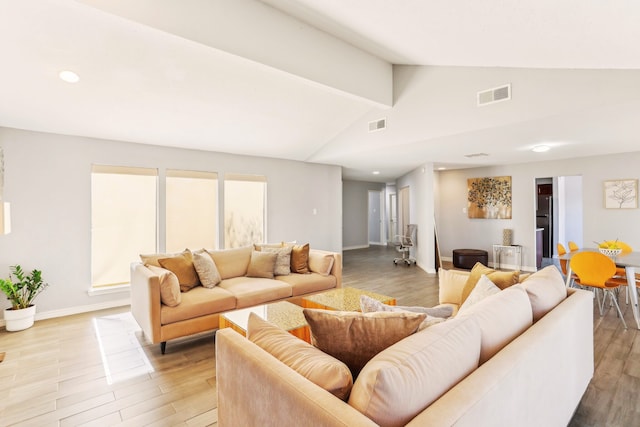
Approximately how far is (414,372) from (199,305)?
8.25 feet

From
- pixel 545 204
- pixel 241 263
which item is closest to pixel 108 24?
pixel 241 263

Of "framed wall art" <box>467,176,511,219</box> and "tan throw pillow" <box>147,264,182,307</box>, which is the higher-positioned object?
"framed wall art" <box>467,176,511,219</box>

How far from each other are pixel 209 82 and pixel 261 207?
9.09 feet

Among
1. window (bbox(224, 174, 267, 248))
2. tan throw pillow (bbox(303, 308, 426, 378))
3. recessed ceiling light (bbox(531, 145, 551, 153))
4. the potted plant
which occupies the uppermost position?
recessed ceiling light (bbox(531, 145, 551, 153))

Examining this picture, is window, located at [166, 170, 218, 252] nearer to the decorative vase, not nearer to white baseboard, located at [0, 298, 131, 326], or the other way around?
white baseboard, located at [0, 298, 131, 326]

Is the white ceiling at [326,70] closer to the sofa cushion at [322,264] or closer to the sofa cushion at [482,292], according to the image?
the sofa cushion at [482,292]

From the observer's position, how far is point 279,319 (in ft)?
8.15

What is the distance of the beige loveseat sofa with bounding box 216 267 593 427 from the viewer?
88 centimetres

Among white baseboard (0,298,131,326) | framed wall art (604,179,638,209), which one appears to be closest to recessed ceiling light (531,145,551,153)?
framed wall art (604,179,638,209)

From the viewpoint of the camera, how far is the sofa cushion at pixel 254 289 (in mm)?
3293

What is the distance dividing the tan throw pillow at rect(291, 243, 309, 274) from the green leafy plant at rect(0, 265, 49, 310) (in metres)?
2.96

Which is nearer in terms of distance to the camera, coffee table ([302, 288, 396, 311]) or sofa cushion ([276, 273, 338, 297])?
coffee table ([302, 288, 396, 311])

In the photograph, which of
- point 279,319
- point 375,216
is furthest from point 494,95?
point 375,216

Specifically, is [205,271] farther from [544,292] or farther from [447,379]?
[544,292]
